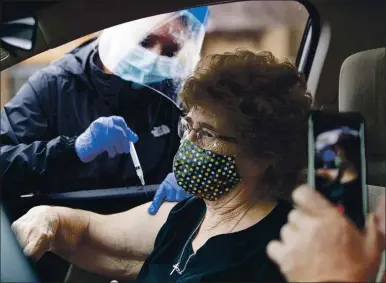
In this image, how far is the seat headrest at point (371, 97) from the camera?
95.3 inches

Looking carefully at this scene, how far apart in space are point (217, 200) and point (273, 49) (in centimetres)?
62

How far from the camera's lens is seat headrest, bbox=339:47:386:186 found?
2422mm

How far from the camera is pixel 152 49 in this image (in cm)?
257

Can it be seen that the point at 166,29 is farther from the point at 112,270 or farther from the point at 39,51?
the point at 112,270

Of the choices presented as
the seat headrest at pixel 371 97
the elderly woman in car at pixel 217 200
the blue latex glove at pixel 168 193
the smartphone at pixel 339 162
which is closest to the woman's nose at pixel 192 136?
the elderly woman in car at pixel 217 200

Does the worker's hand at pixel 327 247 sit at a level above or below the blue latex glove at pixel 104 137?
below

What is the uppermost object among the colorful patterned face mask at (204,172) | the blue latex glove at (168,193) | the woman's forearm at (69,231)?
the colorful patterned face mask at (204,172)

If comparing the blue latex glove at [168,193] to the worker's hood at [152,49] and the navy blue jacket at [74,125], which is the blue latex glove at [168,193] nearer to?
the navy blue jacket at [74,125]

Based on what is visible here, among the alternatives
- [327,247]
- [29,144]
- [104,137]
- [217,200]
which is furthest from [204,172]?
[29,144]

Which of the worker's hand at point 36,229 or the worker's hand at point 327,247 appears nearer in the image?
the worker's hand at point 327,247

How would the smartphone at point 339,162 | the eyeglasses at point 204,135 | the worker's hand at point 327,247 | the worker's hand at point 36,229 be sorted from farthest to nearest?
the worker's hand at point 36,229, the eyeglasses at point 204,135, the smartphone at point 339,162, the worker's hand at point 327,247

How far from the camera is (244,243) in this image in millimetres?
2385

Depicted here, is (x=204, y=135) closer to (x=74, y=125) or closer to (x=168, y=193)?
(x=168, y=193)

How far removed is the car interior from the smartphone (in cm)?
6
